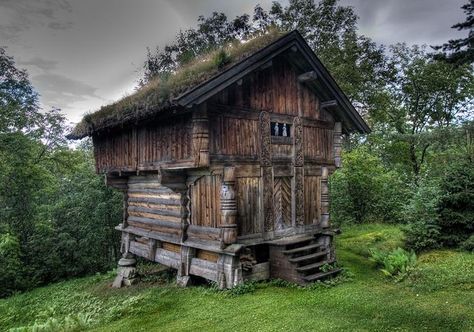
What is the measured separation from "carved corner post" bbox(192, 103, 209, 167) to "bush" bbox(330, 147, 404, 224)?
41.0 feet

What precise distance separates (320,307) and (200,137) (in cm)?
503

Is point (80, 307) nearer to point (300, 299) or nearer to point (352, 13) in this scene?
point (300, 299)

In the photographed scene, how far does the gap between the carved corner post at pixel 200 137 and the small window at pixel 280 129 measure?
9.76 feet

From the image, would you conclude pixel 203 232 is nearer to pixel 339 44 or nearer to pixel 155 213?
pixel 155 213

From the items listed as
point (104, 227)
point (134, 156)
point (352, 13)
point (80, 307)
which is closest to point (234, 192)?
point (134, 156)

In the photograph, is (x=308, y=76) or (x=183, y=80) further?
(x=308, y=76)

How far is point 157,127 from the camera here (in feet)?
35.9

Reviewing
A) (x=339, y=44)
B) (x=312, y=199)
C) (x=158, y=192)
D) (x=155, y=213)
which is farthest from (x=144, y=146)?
(x=339, y=44)

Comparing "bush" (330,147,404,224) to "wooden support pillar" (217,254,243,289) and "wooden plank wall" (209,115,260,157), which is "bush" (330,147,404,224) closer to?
"wooden plank wall" (209,115,260,157)

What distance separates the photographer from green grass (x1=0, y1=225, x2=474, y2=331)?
22.8ft

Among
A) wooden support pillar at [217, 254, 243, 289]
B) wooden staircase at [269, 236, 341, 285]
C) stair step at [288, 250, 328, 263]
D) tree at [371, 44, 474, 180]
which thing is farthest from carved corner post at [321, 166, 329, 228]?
tree at [371, 44, 474, 180]

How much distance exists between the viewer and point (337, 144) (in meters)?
13.1

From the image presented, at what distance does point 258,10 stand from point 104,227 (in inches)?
686

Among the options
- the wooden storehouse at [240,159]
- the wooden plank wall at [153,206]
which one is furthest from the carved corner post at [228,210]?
the wooden plank wall at [153,206]
